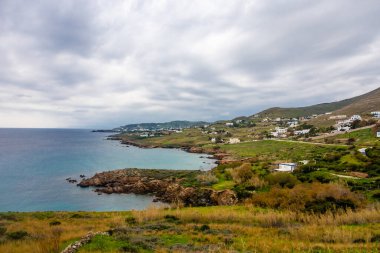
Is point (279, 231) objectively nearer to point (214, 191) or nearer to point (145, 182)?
point (214, 191)

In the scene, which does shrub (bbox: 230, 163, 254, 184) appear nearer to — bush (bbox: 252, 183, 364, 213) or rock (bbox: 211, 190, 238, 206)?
rock (bbox: 211, 190, 238, 206)

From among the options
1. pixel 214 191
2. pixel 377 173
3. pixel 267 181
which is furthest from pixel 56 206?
pixel 377 173

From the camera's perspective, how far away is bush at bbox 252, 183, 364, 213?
2202 cm

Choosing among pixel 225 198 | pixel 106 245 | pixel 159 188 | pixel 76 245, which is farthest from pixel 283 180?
pixel 76 245

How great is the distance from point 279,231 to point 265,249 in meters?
5.40

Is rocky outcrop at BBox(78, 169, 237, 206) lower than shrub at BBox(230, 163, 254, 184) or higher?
lower

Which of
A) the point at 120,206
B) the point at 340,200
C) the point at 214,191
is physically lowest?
the point at 120,206

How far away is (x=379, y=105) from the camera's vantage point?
6112 inches

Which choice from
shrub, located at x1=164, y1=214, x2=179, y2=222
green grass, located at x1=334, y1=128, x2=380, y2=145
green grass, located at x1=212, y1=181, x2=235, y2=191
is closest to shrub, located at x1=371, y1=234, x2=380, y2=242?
shrub, located at x1=164, y1=214, x2=179, y2=222

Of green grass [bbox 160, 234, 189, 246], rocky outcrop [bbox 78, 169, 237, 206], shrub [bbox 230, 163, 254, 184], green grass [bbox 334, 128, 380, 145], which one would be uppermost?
green grass [bbox 160, 234, 189, 246]

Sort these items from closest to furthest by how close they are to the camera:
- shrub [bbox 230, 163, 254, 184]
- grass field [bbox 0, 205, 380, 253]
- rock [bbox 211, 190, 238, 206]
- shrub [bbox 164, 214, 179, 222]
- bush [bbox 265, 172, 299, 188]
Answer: grass field [bbox 0, 205, 380, 253] < shrub [bbox 164, 214, 179, 222] < rock [bbox 211, 190, 238, 206] < bush [bbox 265, 172, 299, 188] < shrub [bbox 230, 163, 254, 184]

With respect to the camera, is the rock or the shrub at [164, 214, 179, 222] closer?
the shrub at [164, 214, 179, 222]

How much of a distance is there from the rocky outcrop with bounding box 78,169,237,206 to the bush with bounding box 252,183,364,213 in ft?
30.4

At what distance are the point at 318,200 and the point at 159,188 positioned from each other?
3769cm
